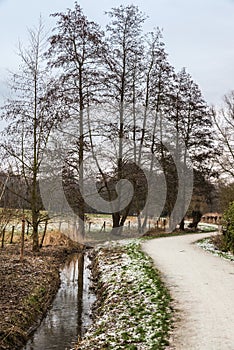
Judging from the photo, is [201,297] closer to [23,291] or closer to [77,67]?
[23,291]

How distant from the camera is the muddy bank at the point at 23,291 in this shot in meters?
8.23

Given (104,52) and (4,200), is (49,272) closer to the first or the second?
(4,200)

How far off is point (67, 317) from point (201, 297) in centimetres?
303

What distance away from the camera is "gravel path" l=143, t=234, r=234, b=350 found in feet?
22.0

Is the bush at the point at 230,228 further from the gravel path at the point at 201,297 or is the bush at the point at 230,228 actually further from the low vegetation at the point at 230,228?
the gravel path at the point at 201,297

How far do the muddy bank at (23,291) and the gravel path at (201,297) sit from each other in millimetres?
2989

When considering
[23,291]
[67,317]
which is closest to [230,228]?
[67,317]

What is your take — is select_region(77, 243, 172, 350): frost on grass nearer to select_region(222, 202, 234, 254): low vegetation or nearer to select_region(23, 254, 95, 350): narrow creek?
select_region(23, 254, 95, 350): narrow creek

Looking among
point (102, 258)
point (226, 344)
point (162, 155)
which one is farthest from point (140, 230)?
point (226, 344)

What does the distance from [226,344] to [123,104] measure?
21.9m

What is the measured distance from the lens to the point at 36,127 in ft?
57.6

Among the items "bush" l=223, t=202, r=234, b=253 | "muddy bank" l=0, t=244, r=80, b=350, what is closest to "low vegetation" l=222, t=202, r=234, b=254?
"bush" l=223, t=202, r=234, b=253

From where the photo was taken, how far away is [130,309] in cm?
888

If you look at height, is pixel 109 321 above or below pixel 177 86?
below
